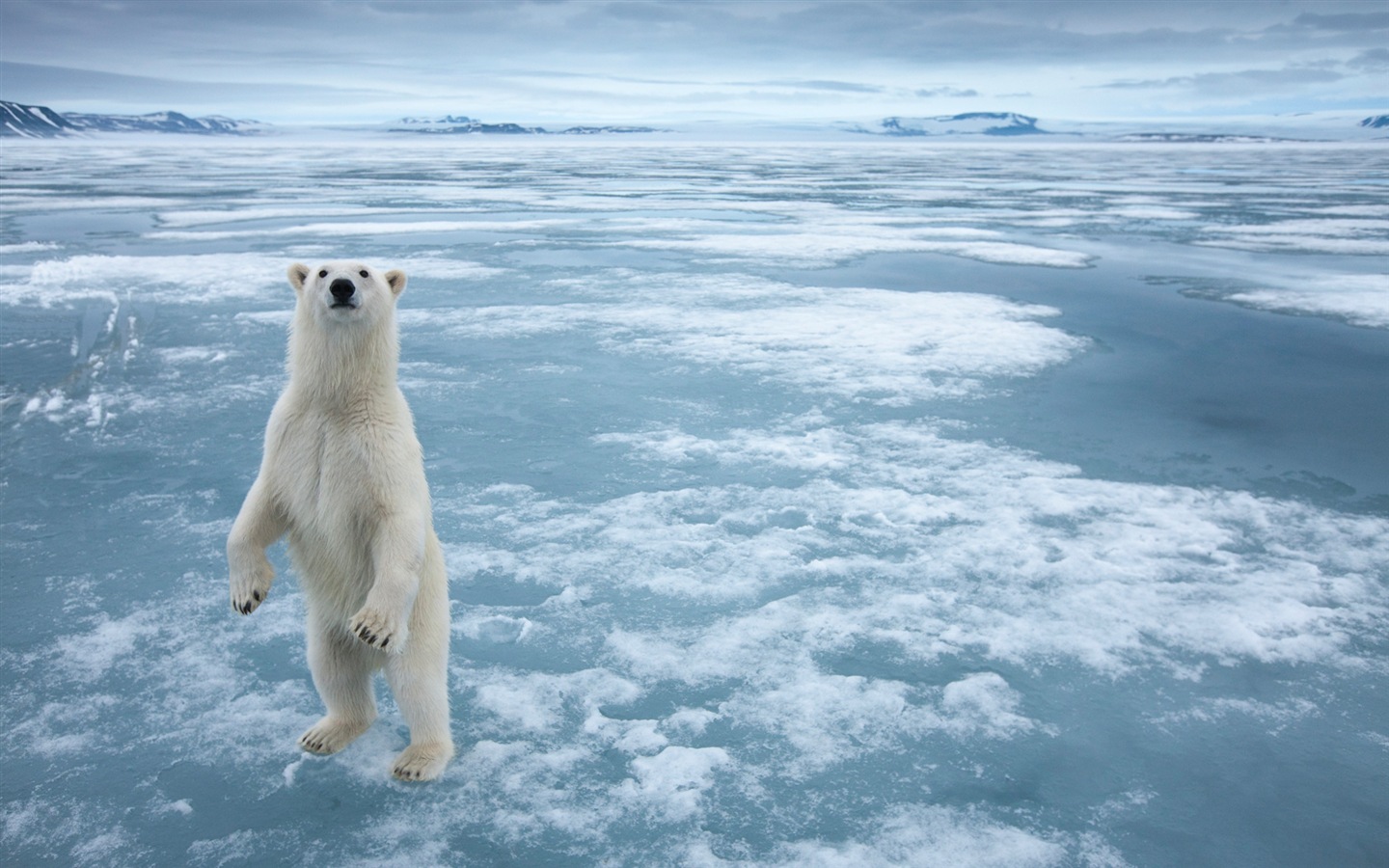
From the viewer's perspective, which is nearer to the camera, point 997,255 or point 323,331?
point 323,331

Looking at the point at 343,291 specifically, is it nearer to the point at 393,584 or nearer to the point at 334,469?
the point at 334,469

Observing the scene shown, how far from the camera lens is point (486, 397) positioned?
5.72m

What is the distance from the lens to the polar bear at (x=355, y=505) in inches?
86.4

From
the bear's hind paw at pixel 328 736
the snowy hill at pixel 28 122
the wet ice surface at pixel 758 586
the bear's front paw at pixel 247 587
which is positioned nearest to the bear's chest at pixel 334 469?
the bear's front paw at pixel 247 587

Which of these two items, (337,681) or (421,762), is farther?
(337,681)

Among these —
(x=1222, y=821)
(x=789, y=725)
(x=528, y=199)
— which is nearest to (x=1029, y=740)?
(x=1222, y=821)

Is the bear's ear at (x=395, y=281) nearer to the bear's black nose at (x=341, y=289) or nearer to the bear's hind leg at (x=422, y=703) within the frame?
the bear's black nose at (x=341, y=289)

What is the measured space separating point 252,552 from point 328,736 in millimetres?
578

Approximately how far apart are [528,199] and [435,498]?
16180mm

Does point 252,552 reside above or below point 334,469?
below

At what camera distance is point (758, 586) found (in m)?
3.44

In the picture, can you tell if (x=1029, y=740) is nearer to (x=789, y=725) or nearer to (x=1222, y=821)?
(x=1222, y=821)

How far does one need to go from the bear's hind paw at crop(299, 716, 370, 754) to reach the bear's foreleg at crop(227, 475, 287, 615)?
1.44 feet

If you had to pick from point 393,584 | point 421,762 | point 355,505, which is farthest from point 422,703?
point 355,505
